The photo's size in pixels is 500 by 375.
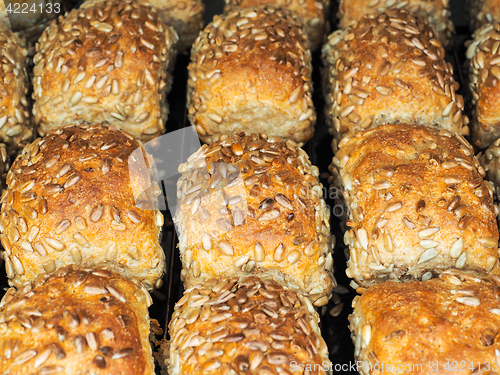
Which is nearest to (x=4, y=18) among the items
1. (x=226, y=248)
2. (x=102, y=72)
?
(x=102, y=72)

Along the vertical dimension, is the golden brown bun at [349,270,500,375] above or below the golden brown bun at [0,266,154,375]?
below

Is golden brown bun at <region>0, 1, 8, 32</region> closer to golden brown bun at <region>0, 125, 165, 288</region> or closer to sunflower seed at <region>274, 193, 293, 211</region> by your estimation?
golden brown bun at <region>0, 125, 165, 288</region>

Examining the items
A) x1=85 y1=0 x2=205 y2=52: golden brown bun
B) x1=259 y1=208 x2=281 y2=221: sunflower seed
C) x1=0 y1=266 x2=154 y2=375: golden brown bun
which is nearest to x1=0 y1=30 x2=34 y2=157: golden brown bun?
x1=85 y1=0 x2=205 y2=52: golden brown bun

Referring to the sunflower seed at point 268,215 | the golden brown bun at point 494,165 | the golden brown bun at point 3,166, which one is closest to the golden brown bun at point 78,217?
the golden brown bun at point 3,166

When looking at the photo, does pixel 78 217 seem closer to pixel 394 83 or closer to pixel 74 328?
pixel 74 328

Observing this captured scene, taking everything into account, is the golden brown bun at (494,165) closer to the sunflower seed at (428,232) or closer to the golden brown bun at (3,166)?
the sunflower seed at (428,232)
